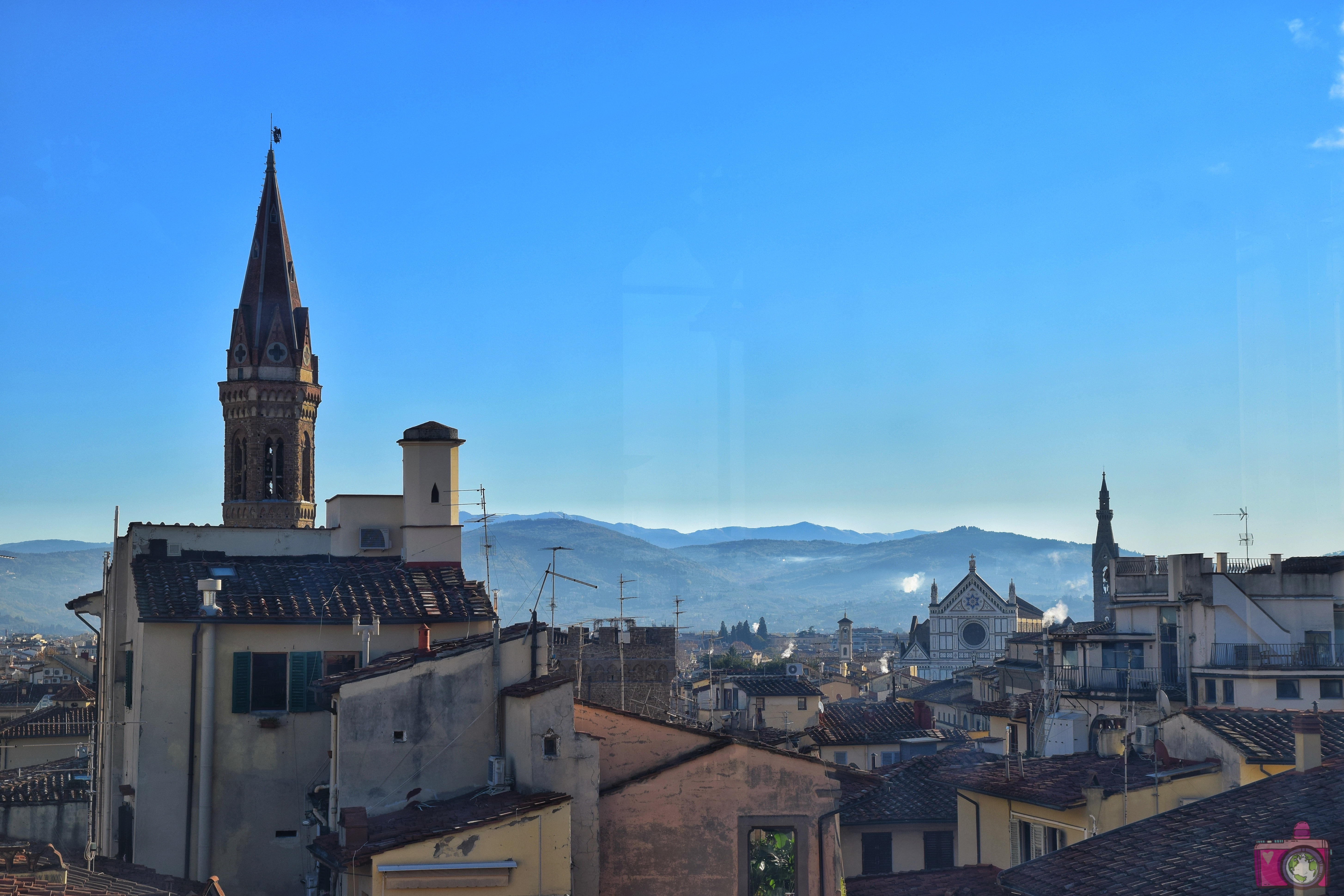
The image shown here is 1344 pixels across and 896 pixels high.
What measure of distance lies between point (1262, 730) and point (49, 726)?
38.9 meters

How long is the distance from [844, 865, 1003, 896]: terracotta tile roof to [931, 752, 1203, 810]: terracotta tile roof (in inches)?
58.2

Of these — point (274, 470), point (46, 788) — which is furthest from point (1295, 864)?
point (274, 470)

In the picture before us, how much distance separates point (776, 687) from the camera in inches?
2662

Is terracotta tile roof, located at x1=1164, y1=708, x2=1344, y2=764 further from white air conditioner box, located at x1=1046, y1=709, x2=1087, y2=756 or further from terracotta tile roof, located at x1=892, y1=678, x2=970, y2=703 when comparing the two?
terracotta tile roof, located at x1=892, y1=678, x2=970, y2=703

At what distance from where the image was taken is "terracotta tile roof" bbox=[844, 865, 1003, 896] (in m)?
23.5

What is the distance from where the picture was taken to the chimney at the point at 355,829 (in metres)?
17.4

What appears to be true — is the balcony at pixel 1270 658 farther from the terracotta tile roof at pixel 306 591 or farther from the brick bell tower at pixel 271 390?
the brick bell tower at pixel 271 390

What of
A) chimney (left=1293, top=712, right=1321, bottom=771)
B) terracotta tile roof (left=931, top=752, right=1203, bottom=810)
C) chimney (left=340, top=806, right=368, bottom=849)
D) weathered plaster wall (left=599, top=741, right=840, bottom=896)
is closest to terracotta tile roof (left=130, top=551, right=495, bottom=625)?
chimney (left=340, top=806, right=368, bottom=849)

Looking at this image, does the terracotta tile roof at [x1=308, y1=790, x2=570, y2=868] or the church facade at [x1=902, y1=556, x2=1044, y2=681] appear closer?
the terracotta tile roof at [x1=308, y1=790, x2=570, y2=868]

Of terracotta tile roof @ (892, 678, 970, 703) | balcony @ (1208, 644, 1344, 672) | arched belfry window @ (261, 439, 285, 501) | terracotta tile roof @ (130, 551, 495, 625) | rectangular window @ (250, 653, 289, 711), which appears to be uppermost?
arched belfry window @ (261, 439, 285, 501)

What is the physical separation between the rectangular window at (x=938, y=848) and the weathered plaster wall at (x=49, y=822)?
19605 mm

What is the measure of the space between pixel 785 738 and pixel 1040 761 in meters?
11.7

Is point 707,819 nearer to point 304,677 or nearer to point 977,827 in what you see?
point 304,677

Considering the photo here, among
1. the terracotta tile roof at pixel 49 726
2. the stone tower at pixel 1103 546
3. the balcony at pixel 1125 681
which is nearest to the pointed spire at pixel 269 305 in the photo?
the terracotta tile roof at pixel 49 726
